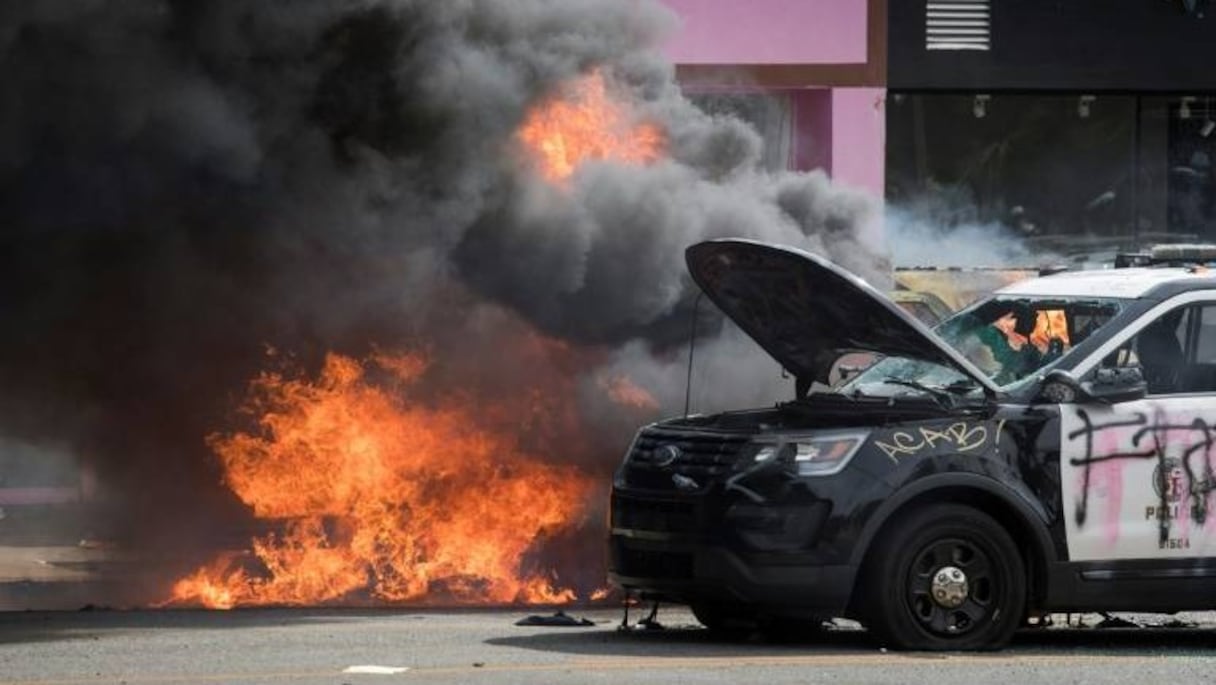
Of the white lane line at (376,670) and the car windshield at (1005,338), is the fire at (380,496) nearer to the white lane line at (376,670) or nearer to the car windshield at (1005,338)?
the car windshield at (1005,338)

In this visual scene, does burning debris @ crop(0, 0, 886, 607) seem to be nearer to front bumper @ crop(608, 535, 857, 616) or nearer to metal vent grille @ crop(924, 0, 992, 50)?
front bumper @ crop(608, 535, 857, 616)

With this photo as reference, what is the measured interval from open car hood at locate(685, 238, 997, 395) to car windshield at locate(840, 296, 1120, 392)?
20 cm

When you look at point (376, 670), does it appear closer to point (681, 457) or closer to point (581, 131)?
point (681, 457)

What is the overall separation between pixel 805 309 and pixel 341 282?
422 cm

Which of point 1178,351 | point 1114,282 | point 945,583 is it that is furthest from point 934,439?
point 1114,282

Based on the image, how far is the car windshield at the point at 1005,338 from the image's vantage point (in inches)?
406

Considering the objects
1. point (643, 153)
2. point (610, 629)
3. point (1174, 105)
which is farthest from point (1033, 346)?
point (1174, 105)

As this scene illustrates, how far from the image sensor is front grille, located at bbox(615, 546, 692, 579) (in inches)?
388

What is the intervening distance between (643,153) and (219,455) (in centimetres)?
329

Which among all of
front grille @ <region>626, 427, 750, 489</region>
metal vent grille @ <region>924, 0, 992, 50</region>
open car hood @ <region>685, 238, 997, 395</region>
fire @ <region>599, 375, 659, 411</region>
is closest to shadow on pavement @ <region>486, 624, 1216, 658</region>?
front grille @ <region>626, 427, 750, 489</region>

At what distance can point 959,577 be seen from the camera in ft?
32.2

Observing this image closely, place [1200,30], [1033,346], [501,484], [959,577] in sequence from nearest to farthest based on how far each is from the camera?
[959,577] → [1033,346] → [501,484] → [1200,30]

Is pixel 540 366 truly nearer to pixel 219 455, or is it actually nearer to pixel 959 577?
pixel 219 455

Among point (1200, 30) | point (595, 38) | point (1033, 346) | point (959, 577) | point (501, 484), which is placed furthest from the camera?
point (1200, 30)
